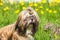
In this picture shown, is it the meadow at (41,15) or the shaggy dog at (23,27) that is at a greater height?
the shaggy dog at (23,27)

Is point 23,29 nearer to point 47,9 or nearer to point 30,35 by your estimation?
point 30,35

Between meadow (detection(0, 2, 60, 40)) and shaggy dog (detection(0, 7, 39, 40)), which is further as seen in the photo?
meadow (detection(0, 2, 60, 40))

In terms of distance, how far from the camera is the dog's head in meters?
7.02

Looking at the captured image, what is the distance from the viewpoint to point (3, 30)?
745 centimetres

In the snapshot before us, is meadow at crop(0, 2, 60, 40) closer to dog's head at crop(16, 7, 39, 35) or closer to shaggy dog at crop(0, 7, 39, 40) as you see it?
shaggy dog at crop(0, 7, 39, 40)

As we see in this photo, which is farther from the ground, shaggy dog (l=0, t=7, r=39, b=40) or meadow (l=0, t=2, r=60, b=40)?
shaggy dog (l=0, t=7, r=39, b=40)

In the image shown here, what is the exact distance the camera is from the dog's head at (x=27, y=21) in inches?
276

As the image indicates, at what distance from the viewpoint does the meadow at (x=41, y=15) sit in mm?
9225

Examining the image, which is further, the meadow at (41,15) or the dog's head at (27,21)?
the meadow at (41,15)

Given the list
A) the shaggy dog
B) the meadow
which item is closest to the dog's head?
the shaggy dog

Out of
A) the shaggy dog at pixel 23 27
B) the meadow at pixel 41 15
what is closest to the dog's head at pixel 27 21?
the shaggy dog at pixel 23 27

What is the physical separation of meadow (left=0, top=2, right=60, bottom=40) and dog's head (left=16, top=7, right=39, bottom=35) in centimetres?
180

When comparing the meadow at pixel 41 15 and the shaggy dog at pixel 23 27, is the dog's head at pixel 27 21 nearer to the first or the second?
the shaggy dog at pixel 23 27

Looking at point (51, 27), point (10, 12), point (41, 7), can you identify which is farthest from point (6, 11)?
point (51, 27)
